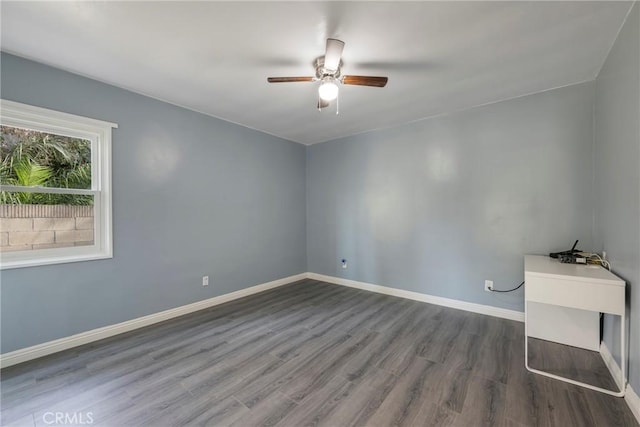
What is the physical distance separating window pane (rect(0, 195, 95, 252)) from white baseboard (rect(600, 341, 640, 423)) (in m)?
4.47

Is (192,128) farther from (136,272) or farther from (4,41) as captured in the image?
(136,272)

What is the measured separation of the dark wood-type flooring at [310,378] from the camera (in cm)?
160

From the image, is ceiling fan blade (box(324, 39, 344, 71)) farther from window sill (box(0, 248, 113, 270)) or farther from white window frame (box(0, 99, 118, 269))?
window sill (box(0, 248, 113, 270))

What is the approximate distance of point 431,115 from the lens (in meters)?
3.46

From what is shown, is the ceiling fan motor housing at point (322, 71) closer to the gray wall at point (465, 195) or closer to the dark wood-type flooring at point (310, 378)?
the gray wall at point (465, 195)

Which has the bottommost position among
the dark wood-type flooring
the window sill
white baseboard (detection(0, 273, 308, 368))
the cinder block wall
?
the dark wood-type flooring

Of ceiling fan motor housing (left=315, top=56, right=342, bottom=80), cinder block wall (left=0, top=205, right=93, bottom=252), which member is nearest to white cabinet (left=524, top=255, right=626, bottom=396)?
ceiling fan motor housing (left=315, top=56, right=342, bottom=80)

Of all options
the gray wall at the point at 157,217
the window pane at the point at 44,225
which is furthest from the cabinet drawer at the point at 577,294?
the window pane at the point at 44,225

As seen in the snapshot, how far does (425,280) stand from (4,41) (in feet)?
15.8

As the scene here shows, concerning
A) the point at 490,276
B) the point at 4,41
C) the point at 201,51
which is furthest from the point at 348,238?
the point at 4,41

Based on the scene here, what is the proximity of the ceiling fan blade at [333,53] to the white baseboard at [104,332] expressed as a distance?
10.3 ft

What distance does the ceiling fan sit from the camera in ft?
6.06

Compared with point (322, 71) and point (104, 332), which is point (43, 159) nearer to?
point (104, 332)

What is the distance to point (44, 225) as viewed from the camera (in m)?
2.38
